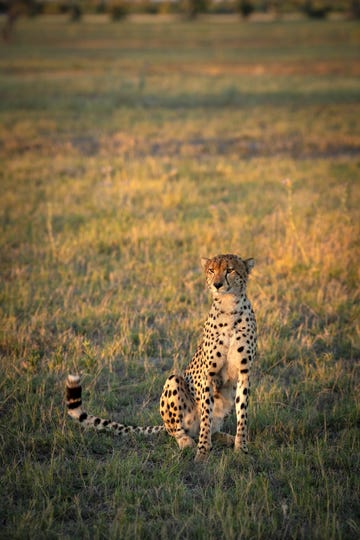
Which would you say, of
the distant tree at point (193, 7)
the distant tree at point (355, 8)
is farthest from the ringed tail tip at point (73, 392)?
the distant tree at point (193, 7)

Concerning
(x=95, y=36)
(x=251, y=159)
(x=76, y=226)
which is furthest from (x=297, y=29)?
(x=76, y=226)

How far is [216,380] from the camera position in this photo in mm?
3875

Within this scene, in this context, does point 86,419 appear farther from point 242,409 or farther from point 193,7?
point 193,7

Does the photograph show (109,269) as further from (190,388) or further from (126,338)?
(190,388)

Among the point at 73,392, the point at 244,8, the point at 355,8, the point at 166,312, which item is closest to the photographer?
the point at 73,392

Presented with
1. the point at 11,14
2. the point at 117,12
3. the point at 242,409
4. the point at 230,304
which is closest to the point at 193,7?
the point at 117,12

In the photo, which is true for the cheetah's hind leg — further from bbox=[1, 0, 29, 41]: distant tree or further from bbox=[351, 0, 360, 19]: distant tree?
bbox=[351, 0, 360, 19]: distant tree

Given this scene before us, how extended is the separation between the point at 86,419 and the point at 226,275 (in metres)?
1.16

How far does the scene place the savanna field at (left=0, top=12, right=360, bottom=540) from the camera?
11.0ft

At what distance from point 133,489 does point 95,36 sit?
190 feet

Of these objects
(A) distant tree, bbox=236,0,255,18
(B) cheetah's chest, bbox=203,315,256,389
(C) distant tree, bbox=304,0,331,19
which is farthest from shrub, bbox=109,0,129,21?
(B) cheetah's chest, bbox=203,315,256,389

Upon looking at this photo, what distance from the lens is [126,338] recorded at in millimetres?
5324

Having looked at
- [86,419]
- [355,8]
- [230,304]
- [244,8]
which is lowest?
[86,419]

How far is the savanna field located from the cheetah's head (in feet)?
3.04
